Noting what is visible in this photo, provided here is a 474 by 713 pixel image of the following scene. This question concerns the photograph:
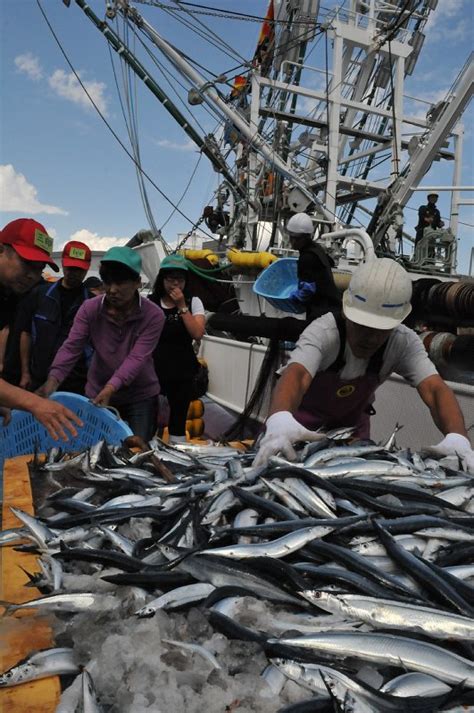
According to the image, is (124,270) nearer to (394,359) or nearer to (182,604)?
(394,359)

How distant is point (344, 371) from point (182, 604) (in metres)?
1.81

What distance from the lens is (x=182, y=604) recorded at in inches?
58.1

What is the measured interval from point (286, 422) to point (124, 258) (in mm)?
1544

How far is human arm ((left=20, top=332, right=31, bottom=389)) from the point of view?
4191mm

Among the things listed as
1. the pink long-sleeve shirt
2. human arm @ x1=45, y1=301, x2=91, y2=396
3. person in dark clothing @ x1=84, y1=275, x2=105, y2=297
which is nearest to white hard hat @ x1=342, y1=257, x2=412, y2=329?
the pink long-sleeve shirt

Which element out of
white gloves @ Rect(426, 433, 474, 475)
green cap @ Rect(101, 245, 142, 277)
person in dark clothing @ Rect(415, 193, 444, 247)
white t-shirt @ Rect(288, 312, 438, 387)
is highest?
person in dark clothing @ Rect(415, 193, 444, 247)

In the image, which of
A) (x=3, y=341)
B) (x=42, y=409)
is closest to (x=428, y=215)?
(x=3, y=341)

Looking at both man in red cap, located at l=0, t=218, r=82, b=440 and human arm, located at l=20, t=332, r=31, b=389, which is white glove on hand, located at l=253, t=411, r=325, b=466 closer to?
man in red cap, located at l=0, t=218, r=82, b=440

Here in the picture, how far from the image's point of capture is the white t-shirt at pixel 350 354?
9.31ft

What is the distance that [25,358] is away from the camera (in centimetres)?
426

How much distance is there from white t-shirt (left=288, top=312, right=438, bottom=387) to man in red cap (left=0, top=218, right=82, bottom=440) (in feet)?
4.33

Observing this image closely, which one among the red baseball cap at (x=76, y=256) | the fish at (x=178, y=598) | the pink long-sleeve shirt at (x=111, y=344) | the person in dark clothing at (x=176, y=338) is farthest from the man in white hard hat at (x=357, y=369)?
the red baseball cap at (x=76, y=256)

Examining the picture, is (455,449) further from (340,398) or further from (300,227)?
(300,227)

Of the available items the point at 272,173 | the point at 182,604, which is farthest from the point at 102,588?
the point at 272,173
